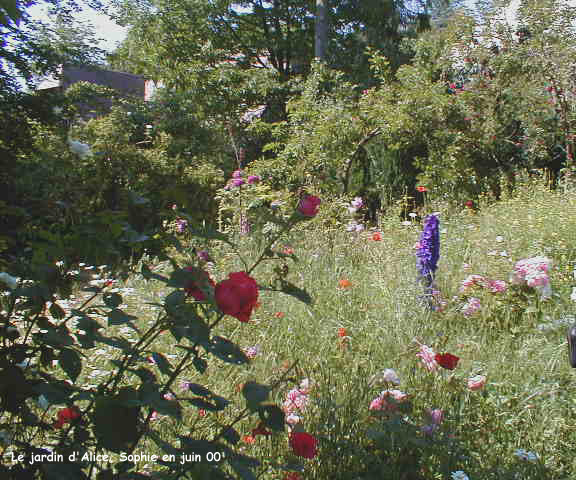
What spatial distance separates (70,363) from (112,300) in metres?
0.15

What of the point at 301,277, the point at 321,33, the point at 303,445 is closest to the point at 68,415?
the point at 303,445

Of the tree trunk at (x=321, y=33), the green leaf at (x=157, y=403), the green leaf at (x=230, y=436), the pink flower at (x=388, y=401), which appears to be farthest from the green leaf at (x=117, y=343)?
the tree trunk at (x=321, y=33)

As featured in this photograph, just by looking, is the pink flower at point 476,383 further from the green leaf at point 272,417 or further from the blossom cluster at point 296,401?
the green leaf at point 272,417

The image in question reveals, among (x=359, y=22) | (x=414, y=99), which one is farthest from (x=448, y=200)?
(x=359, y=22)

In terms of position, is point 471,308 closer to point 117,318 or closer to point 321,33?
point 117,318

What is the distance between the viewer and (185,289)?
3.37ft

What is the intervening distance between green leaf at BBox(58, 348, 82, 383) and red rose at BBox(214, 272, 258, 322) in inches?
14.4

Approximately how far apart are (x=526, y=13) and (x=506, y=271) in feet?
18.3

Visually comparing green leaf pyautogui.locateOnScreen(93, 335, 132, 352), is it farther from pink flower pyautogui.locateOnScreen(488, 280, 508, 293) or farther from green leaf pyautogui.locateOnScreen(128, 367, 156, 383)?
pink flower pyautogui.locateOnScreen(488, 280, 508, 293)

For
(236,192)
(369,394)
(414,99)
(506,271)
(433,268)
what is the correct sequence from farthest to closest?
(414,99) → (236,192) → (506,271) → (433,268) → (369,394)

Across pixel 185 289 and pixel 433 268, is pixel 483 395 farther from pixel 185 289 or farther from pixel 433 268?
pixel 185 289

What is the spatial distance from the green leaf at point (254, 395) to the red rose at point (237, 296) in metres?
0.13

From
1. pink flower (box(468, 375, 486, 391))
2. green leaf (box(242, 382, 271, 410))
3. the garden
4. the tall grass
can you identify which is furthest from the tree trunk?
green leaf (box(242, 382, 271, 410))

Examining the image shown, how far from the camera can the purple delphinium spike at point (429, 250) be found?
9.59ft
